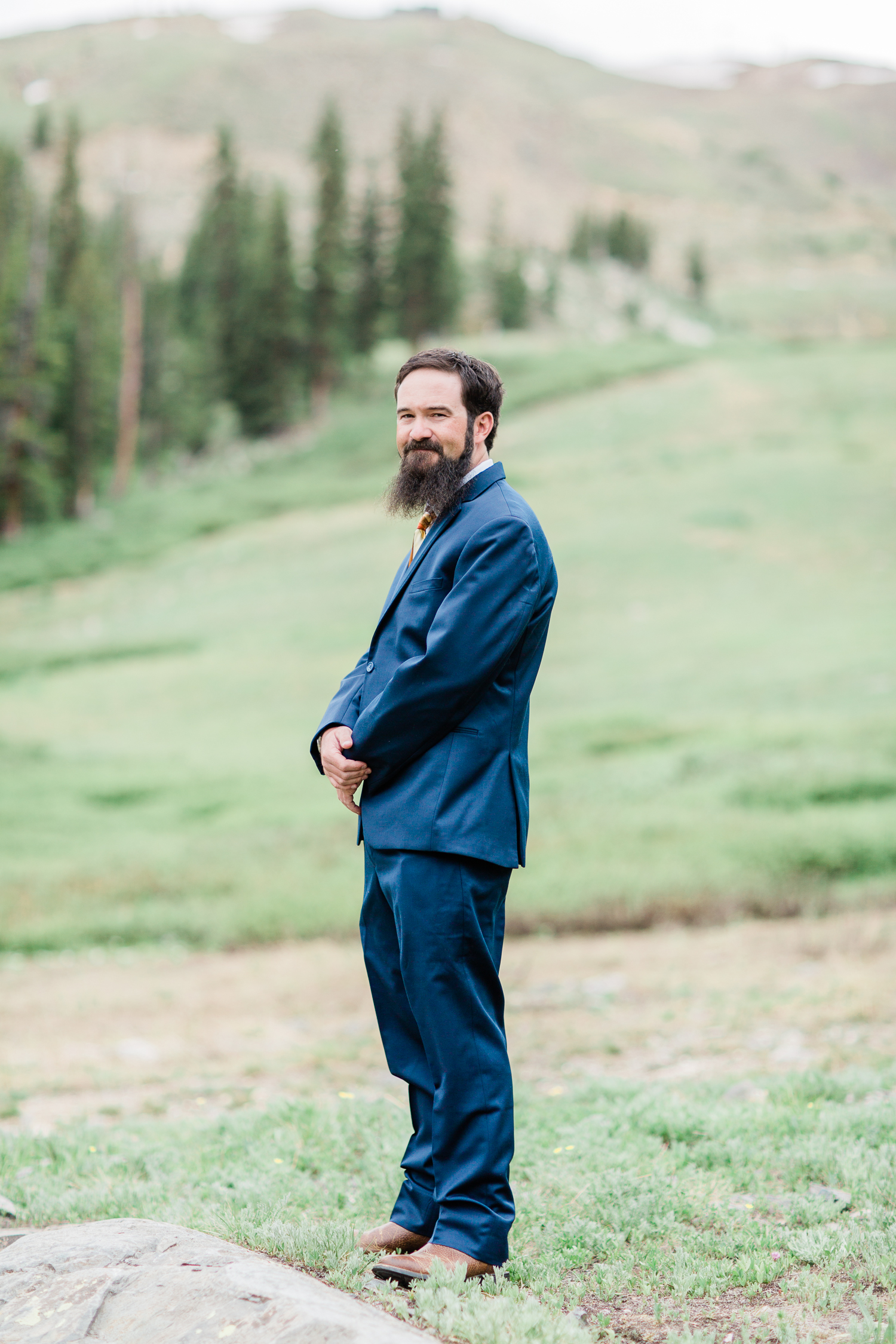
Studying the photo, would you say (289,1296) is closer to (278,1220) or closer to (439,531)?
(278,1220)

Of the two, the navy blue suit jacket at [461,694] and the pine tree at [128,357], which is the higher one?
the pine tree at [128,357]

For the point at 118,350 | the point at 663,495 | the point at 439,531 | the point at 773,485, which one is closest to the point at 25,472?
the point at 118,350

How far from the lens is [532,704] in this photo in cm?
1842

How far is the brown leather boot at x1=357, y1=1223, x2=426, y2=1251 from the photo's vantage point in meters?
3.55

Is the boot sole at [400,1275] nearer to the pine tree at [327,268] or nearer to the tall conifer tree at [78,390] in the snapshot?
the tall conifer tree at [78,390]

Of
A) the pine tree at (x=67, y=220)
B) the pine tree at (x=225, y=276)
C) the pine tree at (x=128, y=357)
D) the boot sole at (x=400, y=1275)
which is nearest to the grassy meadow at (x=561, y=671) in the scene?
the pine tree at (x=128, y=357)

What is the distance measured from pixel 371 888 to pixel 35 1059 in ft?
16.4

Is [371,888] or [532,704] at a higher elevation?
[371,888]

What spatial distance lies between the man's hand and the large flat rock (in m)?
1.24

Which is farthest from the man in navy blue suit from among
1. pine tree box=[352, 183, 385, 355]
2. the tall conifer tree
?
pine tree box=[352, 183, 385, 355]

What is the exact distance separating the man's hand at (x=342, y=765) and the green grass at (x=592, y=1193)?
1367 mm

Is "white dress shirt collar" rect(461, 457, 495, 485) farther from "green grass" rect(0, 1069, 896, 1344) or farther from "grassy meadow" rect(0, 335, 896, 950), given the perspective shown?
"grassy meadow" rect(0, 335, 896, 950)

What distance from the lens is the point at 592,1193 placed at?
13.5ft

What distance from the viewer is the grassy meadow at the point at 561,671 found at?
11.3 metres
